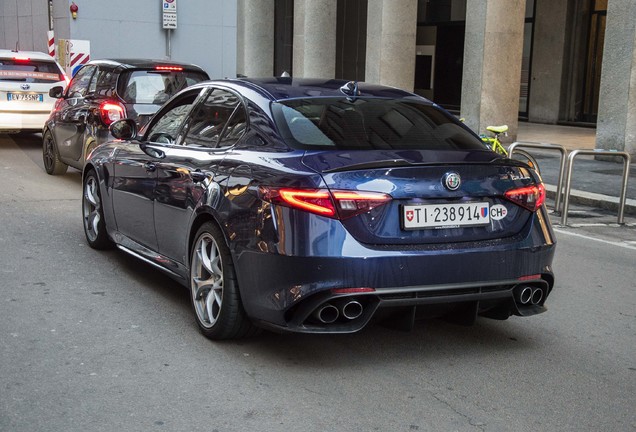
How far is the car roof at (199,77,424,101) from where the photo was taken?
578 centimetres

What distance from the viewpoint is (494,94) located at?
66.8ft

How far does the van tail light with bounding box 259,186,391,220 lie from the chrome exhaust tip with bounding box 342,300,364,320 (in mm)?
448

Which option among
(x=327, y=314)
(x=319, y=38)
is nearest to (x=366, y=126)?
(x=327, y=314)

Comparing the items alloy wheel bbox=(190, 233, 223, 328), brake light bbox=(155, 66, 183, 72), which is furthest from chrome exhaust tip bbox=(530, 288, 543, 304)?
brake light bbox=(155, 66, 183, 72)

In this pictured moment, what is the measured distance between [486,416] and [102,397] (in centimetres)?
180

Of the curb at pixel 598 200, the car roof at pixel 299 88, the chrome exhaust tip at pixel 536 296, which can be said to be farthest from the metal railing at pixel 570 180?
the chrome exhaust tip at pixel 536 296

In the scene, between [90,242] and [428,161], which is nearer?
[428,161]

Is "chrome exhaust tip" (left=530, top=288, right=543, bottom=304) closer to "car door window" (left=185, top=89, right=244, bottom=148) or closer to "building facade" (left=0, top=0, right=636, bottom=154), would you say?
"car door window" (left=185, top=89, right=244, bottom=148)

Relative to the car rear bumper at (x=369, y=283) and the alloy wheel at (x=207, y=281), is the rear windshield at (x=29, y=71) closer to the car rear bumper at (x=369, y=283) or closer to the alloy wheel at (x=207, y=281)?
the alloy wheel at (x=207, y=281)

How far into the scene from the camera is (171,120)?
268 inches

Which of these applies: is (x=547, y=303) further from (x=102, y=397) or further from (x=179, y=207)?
(x=102, y=397)

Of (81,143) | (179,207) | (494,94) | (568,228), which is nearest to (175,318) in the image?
(179,207)

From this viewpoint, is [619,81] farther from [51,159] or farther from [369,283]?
[369,283]

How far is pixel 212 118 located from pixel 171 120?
2.45 feet
